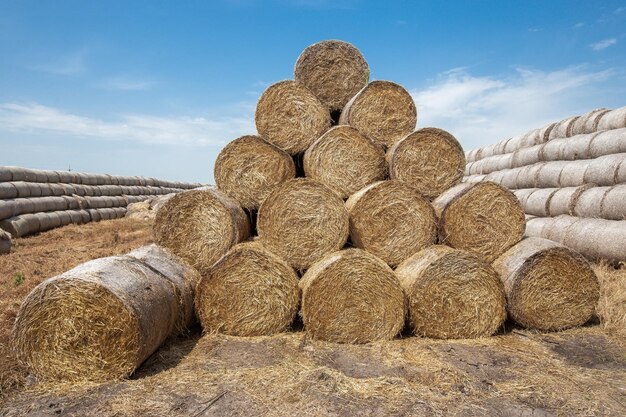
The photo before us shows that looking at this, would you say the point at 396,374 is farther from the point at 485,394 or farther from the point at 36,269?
the point at 36,269

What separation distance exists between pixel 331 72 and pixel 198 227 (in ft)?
11.1

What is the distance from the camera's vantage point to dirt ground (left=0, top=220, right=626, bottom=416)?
3844mm

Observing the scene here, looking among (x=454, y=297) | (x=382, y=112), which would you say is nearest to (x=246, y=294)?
(x=454, y=297)

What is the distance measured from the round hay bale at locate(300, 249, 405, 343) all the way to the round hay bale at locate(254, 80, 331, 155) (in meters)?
2.26

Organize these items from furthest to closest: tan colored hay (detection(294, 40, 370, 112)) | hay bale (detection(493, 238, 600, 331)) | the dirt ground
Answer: tan colored hay (detection(294, 40, 370, 112)) < hay bale (detection(493, 238, 600, 331)) < the dirt ground

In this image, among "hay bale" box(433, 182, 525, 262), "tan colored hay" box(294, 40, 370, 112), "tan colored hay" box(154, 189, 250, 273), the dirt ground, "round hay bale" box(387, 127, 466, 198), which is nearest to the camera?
the dirt ground

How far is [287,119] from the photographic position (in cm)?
707

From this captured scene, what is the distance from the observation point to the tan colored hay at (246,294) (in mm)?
5574

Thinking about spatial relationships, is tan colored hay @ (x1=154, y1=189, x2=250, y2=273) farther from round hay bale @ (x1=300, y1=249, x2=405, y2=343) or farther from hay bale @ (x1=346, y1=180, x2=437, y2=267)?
hay bale @ (x1=346, y1=180, x2=437, y2=267)

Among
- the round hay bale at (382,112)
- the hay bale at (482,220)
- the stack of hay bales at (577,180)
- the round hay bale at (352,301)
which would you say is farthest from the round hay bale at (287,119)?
the stack of hay bales at (577,180)

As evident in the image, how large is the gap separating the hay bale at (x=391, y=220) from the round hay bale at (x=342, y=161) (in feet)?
2.02

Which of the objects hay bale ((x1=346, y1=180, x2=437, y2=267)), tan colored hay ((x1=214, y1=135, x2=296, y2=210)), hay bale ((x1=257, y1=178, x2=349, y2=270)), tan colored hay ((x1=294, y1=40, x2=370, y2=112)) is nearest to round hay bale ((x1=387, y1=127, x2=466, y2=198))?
hay bale ((x1=346, y1=180, x2=437, y2=267))

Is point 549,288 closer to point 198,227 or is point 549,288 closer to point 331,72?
point 198,227

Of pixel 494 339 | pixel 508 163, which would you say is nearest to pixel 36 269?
pixel 494 339
